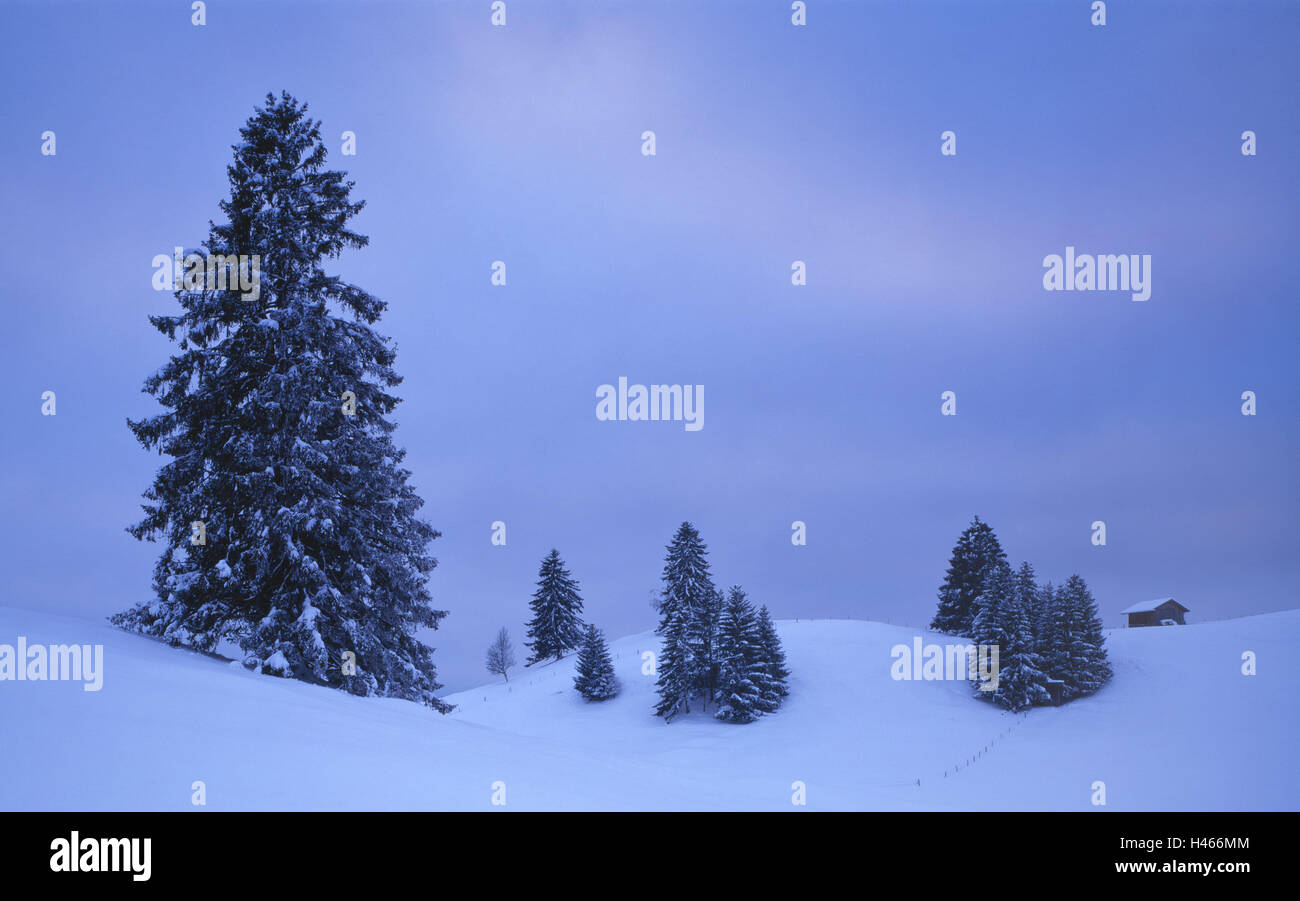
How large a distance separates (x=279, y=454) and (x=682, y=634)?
38.5m

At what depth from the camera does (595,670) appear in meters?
51.6

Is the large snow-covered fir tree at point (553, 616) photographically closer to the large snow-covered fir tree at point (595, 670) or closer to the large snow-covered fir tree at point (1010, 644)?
Result: the large snow-covered fir tree at point (595, 670)

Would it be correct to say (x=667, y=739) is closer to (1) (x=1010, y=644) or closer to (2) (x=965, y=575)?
(1) (x=1010, y=644)

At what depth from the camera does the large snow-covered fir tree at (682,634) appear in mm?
47344

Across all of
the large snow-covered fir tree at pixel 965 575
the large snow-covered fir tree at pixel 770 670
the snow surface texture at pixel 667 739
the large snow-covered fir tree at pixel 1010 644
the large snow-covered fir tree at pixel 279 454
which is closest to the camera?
the snow surface texture at pixel 667 739

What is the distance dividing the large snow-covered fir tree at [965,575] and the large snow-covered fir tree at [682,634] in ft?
68.8

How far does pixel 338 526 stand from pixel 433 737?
24.5ft

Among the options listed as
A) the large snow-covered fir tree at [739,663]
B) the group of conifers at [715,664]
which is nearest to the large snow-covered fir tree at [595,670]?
the group of conifers at [715,664]

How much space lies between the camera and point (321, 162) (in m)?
16.0

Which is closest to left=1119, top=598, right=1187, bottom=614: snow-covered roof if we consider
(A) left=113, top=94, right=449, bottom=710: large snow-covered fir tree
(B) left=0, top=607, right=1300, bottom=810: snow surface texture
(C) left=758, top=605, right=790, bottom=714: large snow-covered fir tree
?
(B) left=0, top=607, right=1300, bottom=810: snow surface texture

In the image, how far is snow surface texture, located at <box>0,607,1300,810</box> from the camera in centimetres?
573

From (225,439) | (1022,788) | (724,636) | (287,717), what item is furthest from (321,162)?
(724,636)

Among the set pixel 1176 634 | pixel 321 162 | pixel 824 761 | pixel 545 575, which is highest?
pixel 321 162
